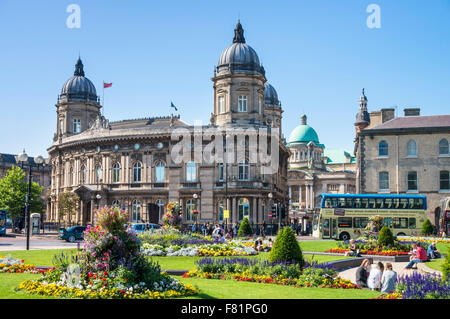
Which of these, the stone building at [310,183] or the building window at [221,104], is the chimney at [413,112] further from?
the stone building at [310,183]

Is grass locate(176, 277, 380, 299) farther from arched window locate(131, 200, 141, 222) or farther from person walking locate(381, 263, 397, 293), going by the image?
arched window locate(131, 200, 141, 222)

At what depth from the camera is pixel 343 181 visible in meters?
122

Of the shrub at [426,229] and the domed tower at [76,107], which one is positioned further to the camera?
the domed tower at [76,107]

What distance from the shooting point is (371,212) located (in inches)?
1816

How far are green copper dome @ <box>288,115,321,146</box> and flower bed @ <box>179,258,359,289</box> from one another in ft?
418

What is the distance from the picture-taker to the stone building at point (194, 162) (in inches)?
2355

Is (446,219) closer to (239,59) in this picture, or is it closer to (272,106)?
(239,59)

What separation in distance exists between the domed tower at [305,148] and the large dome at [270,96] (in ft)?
147

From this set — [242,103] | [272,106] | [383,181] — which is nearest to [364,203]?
[383,181]

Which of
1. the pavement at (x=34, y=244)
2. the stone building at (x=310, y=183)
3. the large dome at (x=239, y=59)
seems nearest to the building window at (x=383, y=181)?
the large dome at (x=239, y=59)

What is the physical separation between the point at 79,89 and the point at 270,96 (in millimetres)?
31602

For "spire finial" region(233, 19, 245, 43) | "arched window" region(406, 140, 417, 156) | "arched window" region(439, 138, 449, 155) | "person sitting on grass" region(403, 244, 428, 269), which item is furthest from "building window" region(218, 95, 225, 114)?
"person sitting on grass" region(403, 244, 428, 269)

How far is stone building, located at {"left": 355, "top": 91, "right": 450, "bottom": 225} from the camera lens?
57.6m

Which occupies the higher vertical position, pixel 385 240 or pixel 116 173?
pixel 116 173
